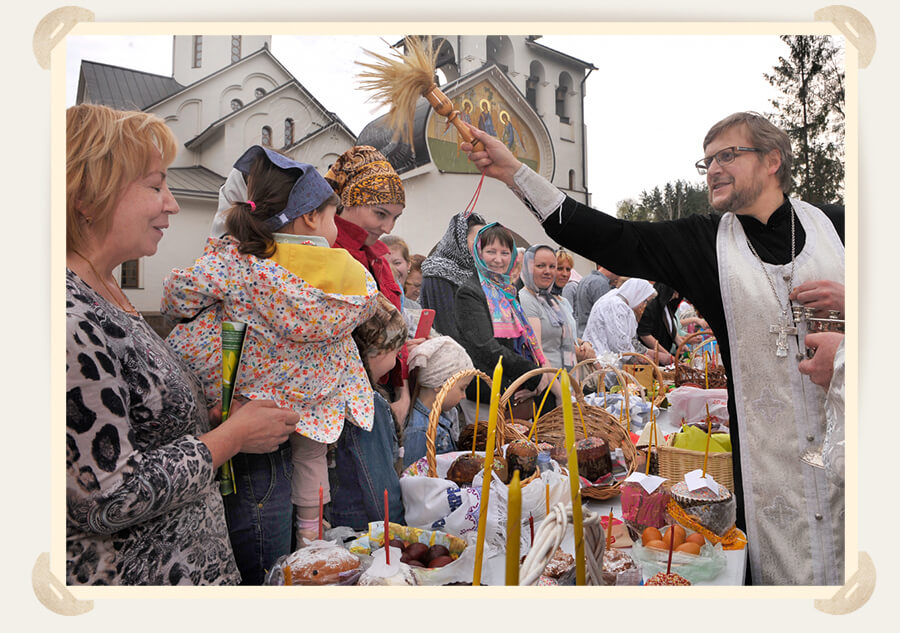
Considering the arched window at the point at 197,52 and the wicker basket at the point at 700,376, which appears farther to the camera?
the wicker basket at the point at 700,376

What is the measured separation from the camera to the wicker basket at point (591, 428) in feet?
6.23

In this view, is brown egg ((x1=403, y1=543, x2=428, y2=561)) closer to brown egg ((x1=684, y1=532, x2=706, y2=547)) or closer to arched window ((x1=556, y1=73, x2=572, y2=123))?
brown egg ((x1=684, y1=532, x2=706, y2=547))

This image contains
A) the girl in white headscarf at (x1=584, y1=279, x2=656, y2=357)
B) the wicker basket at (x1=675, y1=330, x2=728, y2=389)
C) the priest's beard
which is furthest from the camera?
the girl in white headscarf at (x1=584, y1=279, x2=656, y2=357)

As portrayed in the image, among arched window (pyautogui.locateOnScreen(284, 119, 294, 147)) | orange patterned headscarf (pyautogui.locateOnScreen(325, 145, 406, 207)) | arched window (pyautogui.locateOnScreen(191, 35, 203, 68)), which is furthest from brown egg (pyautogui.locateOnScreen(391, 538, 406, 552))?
arched window (pyautogui.locateOnScreen(284, 119, 294, 147))

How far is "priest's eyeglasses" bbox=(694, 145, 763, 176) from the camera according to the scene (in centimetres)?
169

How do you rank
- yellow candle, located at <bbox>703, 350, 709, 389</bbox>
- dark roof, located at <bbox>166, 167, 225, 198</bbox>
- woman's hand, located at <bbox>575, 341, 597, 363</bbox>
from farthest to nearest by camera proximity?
woman's hand, located at <bbox>575, 341, 597, 363</bbox>
yellow candle, located at <bbox>703, 350, 709, 389</bbox>
dark roof, located at <bbox>166, 167, 225, 198</bbox>

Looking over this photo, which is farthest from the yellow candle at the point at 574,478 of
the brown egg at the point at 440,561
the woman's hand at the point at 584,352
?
the woman's hand at the point at 584,352

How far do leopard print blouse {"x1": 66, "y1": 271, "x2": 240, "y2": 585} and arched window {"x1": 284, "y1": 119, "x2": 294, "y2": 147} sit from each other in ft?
4.05

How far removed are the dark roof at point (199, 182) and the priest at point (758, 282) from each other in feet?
2.83

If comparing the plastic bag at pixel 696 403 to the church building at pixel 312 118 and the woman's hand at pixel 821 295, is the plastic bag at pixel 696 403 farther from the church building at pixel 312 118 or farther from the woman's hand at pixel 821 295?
the church building at pixel 312 118

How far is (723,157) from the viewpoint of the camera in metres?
1.71

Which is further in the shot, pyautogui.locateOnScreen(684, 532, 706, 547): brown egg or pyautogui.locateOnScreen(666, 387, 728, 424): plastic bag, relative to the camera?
pyautogui.locateOnScreen(666, 387, 728, 424): plastic bag

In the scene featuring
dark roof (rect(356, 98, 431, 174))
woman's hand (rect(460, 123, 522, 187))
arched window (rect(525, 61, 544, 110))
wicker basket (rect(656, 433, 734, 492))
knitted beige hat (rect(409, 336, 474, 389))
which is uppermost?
arched window (rect(525, 61, 544, 110))
